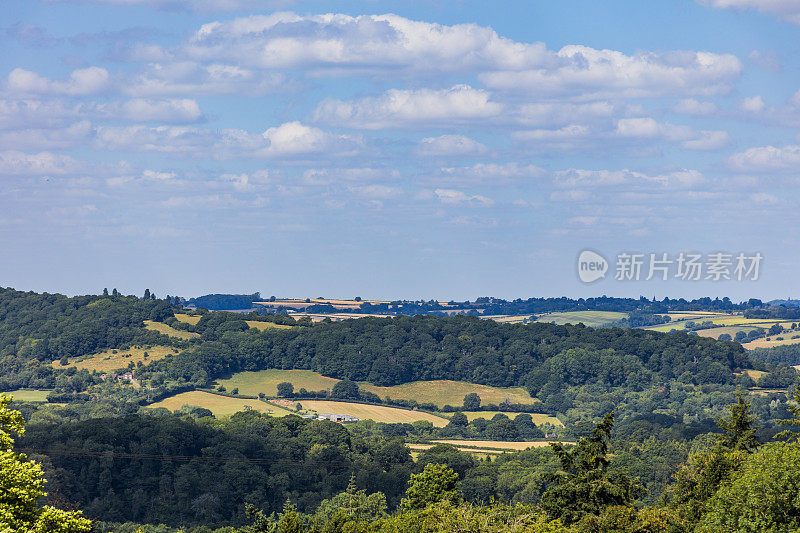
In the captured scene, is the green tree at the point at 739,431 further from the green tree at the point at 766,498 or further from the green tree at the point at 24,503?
the green tree at the point at 24,503

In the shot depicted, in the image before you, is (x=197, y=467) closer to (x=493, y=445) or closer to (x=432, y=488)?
(x=493, y=445)


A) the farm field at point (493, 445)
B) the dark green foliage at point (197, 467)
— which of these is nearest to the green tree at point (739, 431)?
the dark green foliage at point (197, 467)

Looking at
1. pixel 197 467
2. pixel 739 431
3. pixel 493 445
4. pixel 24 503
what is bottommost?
pixel 493 445

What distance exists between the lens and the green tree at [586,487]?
200 feet

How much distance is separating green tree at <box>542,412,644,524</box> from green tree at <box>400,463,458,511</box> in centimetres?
1605

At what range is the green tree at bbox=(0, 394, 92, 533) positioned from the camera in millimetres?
31828

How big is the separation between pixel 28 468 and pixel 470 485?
110 m

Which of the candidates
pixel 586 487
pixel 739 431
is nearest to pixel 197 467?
pixel 739 431

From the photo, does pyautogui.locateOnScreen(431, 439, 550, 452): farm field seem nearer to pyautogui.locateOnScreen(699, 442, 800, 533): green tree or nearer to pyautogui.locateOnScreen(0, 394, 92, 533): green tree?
pyautogui.locateOnScreen(699, 442, 800, 533): green tree

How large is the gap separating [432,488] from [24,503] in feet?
162

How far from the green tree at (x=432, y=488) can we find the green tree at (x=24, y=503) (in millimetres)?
46126

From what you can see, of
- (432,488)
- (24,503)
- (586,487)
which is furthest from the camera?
(432,488)

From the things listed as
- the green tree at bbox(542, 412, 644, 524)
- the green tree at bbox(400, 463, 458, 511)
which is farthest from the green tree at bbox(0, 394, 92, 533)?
the green tree at bbox(400, 463, 458, 511)

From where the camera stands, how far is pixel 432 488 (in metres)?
78.8
